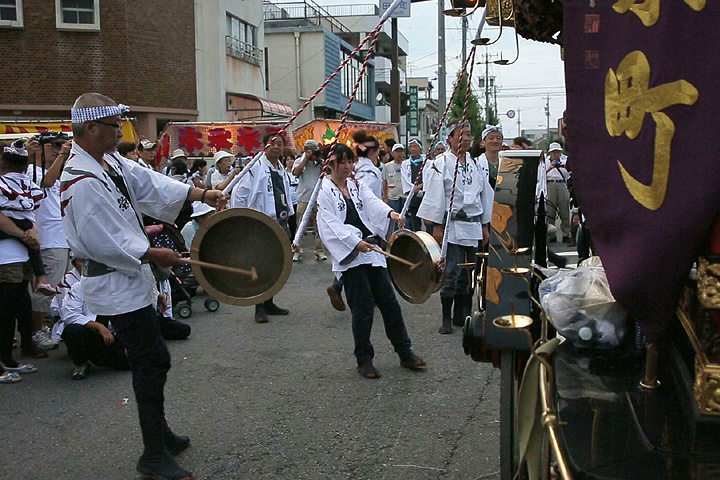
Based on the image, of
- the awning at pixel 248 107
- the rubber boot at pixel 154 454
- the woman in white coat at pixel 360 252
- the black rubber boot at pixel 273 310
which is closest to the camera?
the rubber boot at pixel 154 454

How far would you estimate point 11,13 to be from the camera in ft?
66.9

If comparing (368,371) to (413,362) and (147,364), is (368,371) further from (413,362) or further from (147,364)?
(147,364)

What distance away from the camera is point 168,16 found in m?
22.3

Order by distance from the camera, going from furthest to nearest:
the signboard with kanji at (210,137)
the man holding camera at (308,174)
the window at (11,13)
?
1. the window at (11,13)
2. the signboard with kanji at (210,137)
3. the man holding camera at (308,174)

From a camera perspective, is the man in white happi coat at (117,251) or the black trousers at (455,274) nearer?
the man in white happi coat at (117,251)

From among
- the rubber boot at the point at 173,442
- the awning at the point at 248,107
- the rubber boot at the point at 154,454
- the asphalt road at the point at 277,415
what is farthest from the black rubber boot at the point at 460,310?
the awning at the point at 248,107

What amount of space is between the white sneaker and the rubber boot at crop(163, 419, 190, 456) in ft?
9.50

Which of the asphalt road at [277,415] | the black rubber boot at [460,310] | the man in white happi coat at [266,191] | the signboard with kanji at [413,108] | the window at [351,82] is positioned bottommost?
the asphalt road at [277,415]

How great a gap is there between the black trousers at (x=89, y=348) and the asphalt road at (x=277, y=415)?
140mm

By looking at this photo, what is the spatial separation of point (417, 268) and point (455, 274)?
1.93 m

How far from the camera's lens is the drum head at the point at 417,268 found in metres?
4.84

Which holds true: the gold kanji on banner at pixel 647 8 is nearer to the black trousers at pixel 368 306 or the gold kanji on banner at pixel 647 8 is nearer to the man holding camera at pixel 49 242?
the black trousers at pixel 368 306

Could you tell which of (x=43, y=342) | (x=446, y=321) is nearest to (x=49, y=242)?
(x=43, y=342)

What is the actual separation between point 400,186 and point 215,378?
8.79 meters
